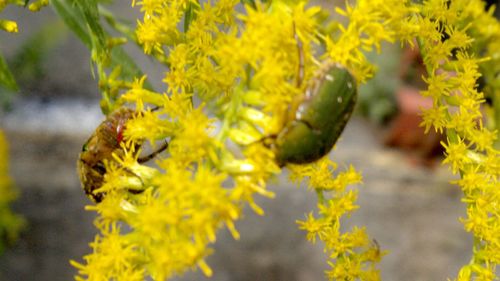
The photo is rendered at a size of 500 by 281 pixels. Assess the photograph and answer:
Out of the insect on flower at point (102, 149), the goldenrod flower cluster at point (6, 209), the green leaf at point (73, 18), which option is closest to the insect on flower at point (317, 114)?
the insect on flower at point (102, 149)

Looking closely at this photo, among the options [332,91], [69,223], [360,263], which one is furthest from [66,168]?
[332,91]

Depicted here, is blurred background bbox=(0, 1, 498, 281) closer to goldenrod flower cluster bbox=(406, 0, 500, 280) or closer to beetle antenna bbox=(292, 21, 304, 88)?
goldenrod flower cluster bbox=(406, 0, 500, 280)

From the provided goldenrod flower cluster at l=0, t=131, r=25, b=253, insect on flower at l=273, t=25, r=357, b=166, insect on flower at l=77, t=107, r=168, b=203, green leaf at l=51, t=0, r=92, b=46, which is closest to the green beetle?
insect on flower at l=273, t=25, r=357, b=166

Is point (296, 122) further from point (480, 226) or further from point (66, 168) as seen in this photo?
point (66, 168)

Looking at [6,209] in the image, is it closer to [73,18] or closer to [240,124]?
[73,18]

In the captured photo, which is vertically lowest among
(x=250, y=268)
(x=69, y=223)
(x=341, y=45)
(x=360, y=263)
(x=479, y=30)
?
(x=250, y=268)

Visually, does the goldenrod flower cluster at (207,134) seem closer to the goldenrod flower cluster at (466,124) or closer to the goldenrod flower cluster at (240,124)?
the goldenrod flower cluster at (240,124)
